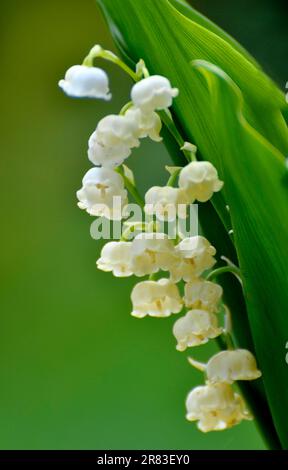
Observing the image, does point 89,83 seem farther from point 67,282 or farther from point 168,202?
point 67,282

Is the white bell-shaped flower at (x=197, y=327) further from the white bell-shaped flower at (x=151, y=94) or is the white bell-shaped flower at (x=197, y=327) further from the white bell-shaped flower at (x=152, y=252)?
the white bell-shaped flower at (x=151, y=94)

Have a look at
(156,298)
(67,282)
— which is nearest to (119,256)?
(156,298)

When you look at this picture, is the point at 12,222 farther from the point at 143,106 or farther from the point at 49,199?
the point at 143,106

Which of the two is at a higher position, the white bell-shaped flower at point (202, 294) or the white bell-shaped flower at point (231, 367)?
the white bell-shaped flower at point (202, 294)

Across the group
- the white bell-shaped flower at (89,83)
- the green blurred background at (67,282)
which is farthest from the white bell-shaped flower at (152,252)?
the green blurred background at (67,282)

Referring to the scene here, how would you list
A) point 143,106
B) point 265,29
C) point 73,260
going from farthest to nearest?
point 73,260, point 265,29, point 143,106

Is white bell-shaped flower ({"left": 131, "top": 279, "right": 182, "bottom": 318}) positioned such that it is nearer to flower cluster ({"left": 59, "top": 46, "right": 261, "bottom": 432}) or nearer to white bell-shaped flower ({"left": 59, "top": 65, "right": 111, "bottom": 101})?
flower cluster ({"left": 59, "top": 46, "right": 261, "bottom": 432})

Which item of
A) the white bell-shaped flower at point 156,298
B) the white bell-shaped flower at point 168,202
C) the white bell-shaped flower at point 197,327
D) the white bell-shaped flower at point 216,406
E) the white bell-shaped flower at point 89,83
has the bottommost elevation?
the white bell-shaped flower at point 216,406
